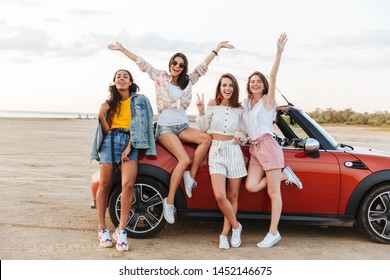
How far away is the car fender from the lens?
5668mm

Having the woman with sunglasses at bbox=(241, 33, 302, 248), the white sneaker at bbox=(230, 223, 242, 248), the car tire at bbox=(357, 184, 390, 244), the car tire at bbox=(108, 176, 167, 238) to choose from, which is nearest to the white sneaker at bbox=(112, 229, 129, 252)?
the car tire at bbox=(108, 176, 167, 238)

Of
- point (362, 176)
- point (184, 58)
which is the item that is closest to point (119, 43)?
point (184, 58)

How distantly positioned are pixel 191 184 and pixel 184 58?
1.37m

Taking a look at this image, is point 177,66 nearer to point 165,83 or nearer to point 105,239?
point 165,83

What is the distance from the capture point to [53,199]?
7887mm

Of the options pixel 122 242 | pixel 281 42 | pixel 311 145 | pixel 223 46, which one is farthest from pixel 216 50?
pixel 122 242

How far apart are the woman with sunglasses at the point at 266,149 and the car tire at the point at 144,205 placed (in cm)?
99

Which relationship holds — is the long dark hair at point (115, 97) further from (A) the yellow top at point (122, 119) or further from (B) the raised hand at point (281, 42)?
(B) the raised hand at point (281, 42)

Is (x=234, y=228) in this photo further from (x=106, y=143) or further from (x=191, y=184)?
(x=106, y=143)

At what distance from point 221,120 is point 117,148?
44.4 inches

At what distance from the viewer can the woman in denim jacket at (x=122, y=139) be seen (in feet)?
17.9

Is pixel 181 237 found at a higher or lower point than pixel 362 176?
lower

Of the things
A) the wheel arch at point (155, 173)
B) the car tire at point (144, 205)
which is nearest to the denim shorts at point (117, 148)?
the wheel arch at point (155, 173)

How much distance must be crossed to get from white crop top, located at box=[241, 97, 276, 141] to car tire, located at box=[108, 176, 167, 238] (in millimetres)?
1122
